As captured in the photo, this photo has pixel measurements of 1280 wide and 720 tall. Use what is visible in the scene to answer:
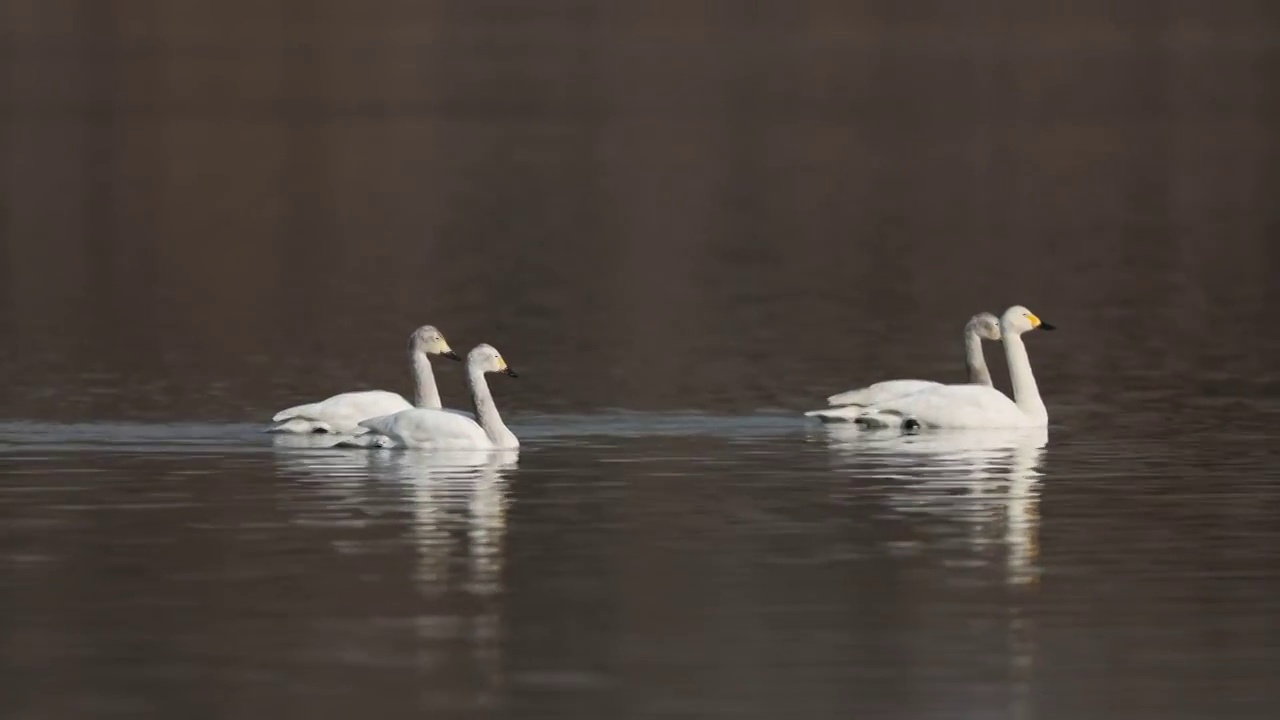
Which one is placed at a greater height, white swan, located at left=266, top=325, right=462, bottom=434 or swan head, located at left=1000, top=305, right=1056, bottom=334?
swan head, located at left=1000, top=305, right=1056, bottom=334

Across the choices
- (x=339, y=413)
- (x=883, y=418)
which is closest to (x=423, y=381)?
(x=339, y=413)

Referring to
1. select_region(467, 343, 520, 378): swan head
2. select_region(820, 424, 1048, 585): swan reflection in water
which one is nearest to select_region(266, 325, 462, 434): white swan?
select_region(467, 343, 520, 378): swan head

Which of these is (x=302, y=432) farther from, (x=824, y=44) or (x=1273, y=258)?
(x=824, y=44)

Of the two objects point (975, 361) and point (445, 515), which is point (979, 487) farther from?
point (975, 361)

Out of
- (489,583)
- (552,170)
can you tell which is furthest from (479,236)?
(489,583)

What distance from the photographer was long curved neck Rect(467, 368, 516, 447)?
91.2ft

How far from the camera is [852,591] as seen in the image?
19.4 metres

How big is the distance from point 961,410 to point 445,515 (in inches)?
304

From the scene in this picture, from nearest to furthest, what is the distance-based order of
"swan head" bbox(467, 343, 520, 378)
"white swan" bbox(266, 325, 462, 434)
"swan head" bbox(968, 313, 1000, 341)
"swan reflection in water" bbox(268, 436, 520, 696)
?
"swan reflection in water" bbox(268, 436, 520, 696) < "swan head" bbox(467, 343, 520, 378) < "white swan" bbox(266, 325, 462, 434) < "swan head" bbox(968, 313, 1000, 341)

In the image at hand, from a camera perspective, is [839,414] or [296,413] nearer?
[296,413]

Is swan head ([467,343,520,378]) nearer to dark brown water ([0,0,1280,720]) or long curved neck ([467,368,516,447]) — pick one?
long curved neck ([467,368,516,447])

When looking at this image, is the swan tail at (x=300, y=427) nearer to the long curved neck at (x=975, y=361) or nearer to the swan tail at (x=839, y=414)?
the swan tail at (x=839, y=414)

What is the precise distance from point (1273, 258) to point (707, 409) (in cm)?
2533

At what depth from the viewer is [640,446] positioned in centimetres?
2847
